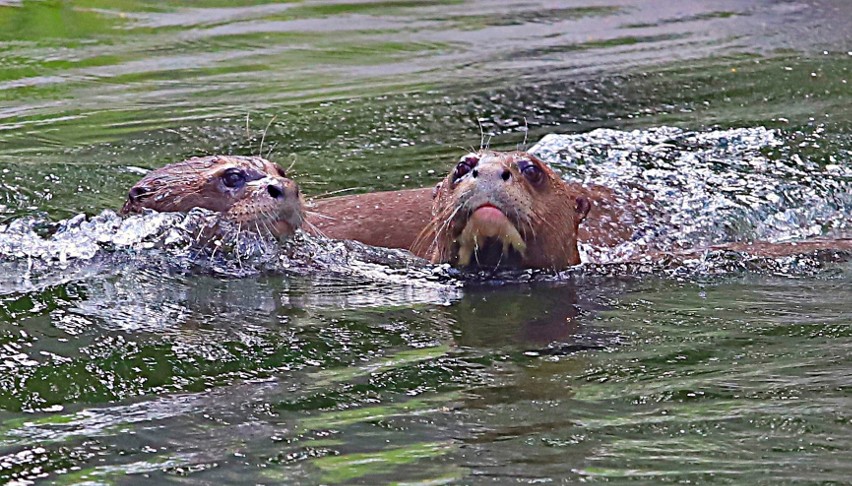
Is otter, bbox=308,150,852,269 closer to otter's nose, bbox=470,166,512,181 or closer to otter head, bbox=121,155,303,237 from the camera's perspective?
otter's nose, bbox=470,166,512,181

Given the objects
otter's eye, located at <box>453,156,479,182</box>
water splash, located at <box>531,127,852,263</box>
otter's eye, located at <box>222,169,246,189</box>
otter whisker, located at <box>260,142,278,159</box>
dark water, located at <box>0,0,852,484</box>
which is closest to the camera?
dark water, located at <box>0,0,852,484</box>

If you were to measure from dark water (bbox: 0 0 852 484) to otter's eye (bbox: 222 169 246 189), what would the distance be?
11.9 inches

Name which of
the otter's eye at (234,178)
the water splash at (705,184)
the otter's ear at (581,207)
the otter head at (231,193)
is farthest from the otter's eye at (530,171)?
the otter's eye at (234,178)

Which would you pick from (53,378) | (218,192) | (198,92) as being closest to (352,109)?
(198,92)

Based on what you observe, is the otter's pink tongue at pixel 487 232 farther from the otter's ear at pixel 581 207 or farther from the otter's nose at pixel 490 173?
the otter's ear at pixel 581 207

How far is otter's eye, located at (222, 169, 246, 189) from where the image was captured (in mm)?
5285

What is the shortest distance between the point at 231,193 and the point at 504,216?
1078 millimetres

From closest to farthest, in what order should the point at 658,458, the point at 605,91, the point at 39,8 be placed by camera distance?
1. the point at 658,458
2. the point at 605,91
3. the point at 39,8

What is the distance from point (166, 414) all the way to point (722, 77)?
5935 mm

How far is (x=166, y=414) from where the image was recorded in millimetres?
3504

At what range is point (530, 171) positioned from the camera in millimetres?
4973

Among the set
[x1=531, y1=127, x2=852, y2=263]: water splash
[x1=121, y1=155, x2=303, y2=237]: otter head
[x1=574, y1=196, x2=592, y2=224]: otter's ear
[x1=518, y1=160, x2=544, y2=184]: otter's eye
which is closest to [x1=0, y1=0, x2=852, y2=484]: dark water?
[x1=531, y1=127, x2=852, y2=263]: water splash

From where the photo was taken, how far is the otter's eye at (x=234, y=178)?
529 centimetres

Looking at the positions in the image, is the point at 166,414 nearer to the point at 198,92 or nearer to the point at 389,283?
the point at 389,283
